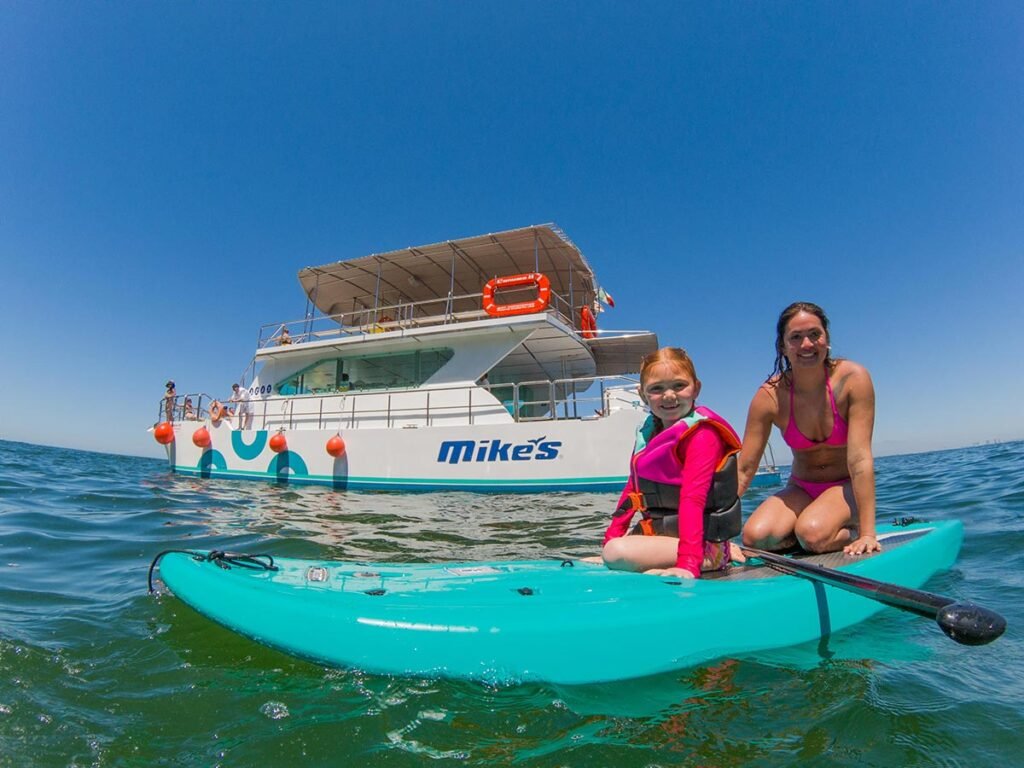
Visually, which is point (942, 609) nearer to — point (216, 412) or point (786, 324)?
point (786, 324)

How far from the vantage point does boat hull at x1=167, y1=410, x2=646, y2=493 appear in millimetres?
9062

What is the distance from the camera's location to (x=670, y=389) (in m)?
2.52

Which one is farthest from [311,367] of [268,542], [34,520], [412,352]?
[268,542]

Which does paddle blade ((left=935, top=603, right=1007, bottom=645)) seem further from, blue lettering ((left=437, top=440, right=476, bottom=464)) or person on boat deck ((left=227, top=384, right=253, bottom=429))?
person on boat deck ((left=227, top=384, right=253, bottom=429))

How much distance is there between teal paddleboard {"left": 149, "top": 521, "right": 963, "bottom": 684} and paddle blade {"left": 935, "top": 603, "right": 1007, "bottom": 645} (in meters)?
0.76

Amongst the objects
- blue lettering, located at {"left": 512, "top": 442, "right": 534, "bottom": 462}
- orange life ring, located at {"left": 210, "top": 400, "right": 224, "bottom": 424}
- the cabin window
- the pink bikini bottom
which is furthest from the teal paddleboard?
orange life ring, located at {"left": 210, "top": 400, "right": 224, "bottom": 424}

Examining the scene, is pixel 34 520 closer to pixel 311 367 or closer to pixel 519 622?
pixel 519 622

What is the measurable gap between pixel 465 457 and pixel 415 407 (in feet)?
6.98

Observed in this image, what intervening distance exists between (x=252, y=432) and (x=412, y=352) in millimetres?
4207

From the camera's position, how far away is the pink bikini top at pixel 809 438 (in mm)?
2879

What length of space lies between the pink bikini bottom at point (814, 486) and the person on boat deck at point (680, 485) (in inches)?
32.0

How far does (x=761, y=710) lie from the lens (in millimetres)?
1625

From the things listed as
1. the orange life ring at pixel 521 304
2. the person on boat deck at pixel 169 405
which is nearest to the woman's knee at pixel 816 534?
the orange life ring at pixel 521 304

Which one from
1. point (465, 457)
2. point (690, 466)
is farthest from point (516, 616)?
point (465, 457)
